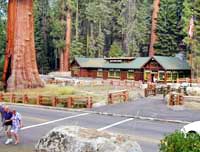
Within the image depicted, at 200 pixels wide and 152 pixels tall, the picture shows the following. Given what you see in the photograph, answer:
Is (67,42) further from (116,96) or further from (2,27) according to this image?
(116,96)

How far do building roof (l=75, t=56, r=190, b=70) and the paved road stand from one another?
30.8 m

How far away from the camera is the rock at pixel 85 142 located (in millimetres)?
10758

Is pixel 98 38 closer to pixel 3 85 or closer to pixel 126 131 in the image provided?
pixel 3 85

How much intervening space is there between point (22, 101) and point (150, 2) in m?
71.3

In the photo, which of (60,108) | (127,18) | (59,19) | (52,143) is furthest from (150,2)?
(52,143)

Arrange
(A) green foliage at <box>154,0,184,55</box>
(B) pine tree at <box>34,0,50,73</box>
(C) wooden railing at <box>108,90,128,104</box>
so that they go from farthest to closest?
1. (B) pine tree at <box>34,0,50,73</box>
2. (A) green foliage at <box>154,0,184,55</box>
3. (C) wooden railing at <box>108,90,128,104</box>

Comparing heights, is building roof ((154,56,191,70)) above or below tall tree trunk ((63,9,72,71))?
below

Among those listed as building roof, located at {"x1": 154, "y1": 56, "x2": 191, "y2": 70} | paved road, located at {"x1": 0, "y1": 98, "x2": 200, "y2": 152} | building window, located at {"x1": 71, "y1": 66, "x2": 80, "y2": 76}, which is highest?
building roof, located at {"x1": 154, "y1": 56, "x2": 191, "y2": 70}

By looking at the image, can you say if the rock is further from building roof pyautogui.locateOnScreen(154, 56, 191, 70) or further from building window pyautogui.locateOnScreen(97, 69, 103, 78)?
building window pyautogui.locateOnScreen(97, 69, 103, 78)

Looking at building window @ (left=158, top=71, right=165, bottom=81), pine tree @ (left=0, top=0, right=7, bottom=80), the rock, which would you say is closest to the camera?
the rock

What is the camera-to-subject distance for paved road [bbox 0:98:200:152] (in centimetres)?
1611

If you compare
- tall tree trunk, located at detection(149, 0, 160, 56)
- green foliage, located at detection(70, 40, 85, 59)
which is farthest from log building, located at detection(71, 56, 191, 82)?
green foliage, located at detection(70, 40, 85, 59)

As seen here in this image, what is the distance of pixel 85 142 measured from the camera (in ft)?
35.9

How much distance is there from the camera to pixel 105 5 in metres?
93.8
